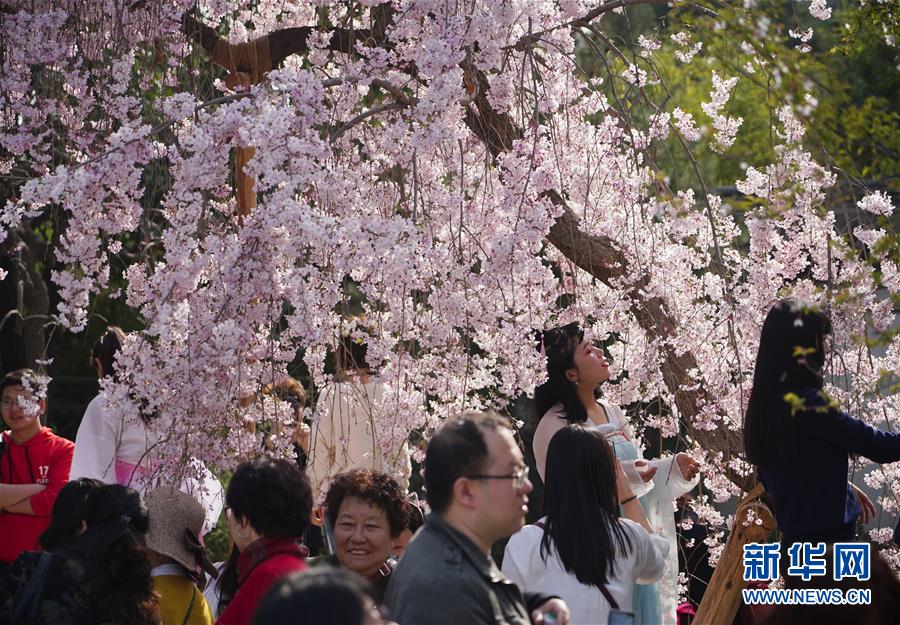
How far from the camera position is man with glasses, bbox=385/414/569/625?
2293 millimetres

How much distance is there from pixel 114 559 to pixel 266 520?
1.31 feet

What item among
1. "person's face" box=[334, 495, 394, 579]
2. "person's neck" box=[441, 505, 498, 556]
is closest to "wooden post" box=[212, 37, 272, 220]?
"person's face" box=[334, 495, 394, 579]

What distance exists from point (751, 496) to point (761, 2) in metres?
1.72

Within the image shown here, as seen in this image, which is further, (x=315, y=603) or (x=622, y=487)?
(x=622, y=487)

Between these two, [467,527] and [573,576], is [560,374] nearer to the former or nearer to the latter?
[573,576]

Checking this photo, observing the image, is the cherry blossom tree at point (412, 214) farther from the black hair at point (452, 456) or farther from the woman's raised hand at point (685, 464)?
the black hair at point (452, 456)

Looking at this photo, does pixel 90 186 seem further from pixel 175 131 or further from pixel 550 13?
pixel 550 13

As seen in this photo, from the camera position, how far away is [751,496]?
4371 millimetres

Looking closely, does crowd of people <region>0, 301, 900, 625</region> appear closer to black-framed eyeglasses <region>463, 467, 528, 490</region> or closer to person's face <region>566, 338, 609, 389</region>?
black-framed eyeglasses <region>463, 467, 528, 490</region>

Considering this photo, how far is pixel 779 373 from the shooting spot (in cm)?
367

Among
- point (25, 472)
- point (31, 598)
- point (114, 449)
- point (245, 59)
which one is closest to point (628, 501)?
point (31, 598)

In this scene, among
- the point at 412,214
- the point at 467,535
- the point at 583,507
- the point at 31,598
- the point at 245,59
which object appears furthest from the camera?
the point at 245,59

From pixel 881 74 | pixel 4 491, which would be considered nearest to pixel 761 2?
pixel 4 491

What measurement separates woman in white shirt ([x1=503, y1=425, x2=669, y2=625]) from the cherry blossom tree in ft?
2.85
